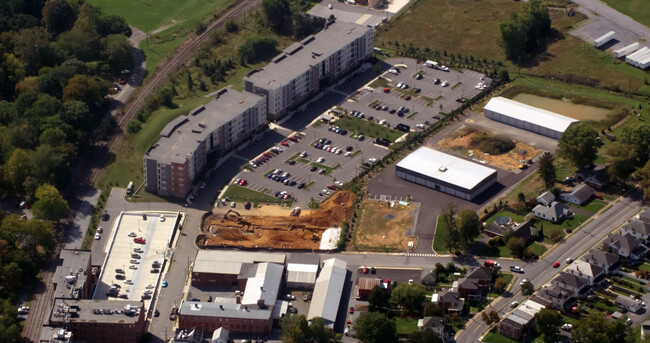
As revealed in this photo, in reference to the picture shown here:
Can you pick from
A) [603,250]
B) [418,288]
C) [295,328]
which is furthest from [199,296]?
[603,250]

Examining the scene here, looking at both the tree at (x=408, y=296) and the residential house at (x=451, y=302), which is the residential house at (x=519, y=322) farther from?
the tree at (x=408, y=296)

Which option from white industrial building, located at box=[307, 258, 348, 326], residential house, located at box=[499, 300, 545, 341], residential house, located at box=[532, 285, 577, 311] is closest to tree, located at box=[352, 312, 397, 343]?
white industrial building, located at box=[307, 258, 348, 326]

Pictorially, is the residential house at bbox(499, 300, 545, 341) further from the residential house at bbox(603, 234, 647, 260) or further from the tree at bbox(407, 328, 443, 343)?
the residential house at bbox(603, 234, 647, 260)

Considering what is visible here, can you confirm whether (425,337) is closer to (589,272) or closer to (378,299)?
(378,299)

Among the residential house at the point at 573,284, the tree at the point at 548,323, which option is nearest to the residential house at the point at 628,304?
the residential house at the point at 573,284

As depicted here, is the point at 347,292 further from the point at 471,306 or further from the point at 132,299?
the point at 132,299
